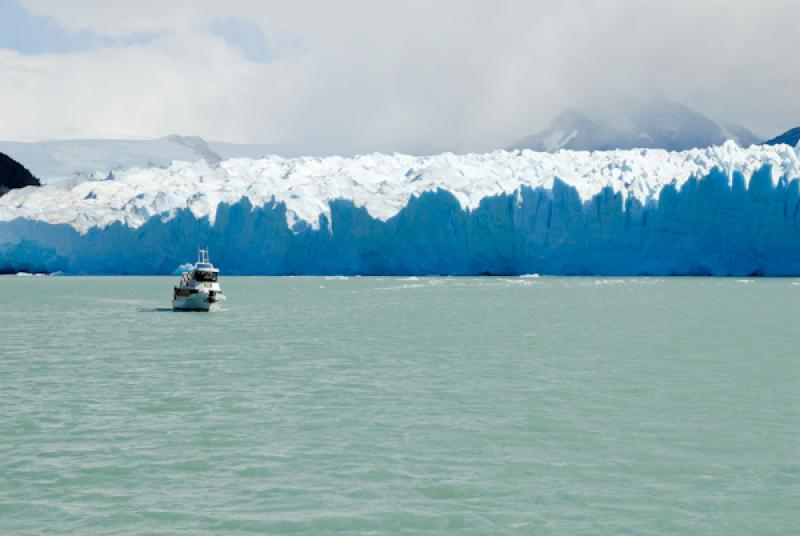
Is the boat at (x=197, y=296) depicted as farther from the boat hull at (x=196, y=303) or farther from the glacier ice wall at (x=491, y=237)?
the glacier ice wall at (x=491, y=237)

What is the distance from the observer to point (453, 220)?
2704 inches

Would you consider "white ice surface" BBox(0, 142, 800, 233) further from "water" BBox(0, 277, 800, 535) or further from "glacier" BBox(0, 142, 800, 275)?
"water" BBox(0, 277, 800, 535)

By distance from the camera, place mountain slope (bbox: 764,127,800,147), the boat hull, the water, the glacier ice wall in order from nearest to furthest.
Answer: the water, the boat hull, the glacier ice wall, mountain slope (bbox: 764,127,800,147)

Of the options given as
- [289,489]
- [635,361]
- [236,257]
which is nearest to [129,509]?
[289,489]

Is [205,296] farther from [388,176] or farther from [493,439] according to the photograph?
[388,176]

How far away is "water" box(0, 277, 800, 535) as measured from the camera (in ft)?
27.0

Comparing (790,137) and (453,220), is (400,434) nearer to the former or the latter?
(453,220)

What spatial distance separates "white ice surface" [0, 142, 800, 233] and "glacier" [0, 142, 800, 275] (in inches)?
8.0

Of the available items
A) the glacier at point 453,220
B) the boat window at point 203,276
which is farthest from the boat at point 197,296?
the glacier at point 453,220

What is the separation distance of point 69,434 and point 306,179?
7228 centimetres

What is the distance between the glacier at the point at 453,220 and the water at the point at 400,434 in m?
41.6

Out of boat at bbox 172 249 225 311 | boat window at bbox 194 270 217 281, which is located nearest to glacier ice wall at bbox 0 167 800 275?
boat window at bbox 194 270 217 281

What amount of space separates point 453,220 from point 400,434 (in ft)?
189

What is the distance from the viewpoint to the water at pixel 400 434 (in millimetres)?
8227
